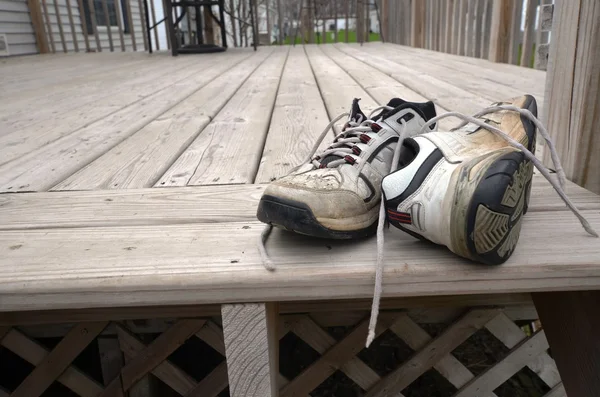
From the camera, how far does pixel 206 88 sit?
2619 millimetres

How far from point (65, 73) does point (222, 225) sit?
3271 millimetres

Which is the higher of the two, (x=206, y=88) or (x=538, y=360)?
(x=206, y=88)

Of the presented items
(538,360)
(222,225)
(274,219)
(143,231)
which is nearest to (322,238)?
(274,219)

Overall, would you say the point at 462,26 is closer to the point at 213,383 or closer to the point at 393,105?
the point at 393,105

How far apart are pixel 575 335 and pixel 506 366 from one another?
55cm

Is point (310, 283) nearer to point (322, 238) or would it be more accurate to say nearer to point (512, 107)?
point (322, 238)

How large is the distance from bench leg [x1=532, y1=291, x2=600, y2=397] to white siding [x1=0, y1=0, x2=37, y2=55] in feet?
19.9

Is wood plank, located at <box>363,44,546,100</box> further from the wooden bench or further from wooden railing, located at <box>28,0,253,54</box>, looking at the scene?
wooden railing, located at <box>28,0,253,54</box>

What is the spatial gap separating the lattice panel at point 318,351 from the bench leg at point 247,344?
0.56 metres

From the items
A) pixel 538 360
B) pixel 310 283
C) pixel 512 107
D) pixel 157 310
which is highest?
pixel 512 107

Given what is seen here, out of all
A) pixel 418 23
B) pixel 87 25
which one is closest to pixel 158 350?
pixel 418 23

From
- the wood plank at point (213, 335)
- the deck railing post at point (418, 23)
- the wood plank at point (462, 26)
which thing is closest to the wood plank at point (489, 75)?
the wood plank at point (462, 26)

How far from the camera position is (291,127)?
1.63 metres

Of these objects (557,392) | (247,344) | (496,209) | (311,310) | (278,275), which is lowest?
(557,392)
